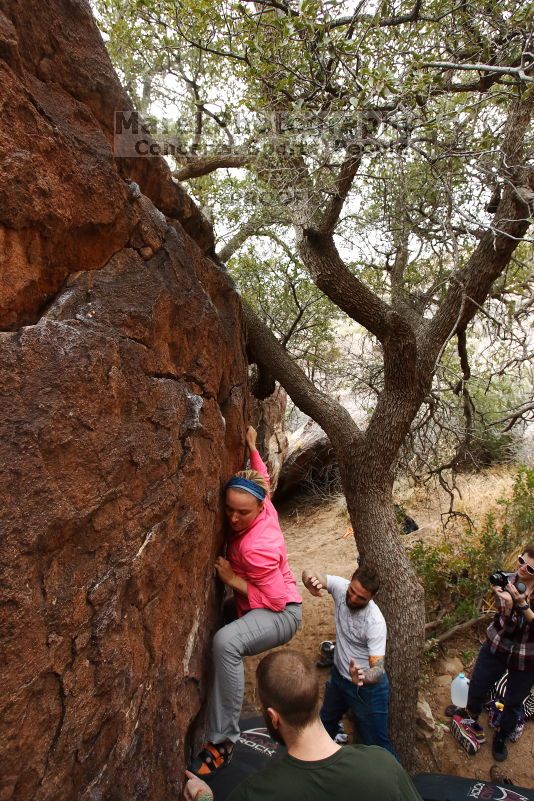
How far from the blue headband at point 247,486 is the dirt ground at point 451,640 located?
222 cm

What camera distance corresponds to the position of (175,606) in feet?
8.42

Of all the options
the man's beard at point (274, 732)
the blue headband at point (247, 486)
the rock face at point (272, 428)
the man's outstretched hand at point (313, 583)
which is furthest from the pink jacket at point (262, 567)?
the rock face at point (272, 428)

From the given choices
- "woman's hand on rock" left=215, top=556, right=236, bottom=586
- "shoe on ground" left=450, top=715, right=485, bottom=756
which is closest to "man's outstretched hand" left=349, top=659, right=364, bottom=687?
"woman's hand on rock" left=215, top=556, right=236, bottom=586

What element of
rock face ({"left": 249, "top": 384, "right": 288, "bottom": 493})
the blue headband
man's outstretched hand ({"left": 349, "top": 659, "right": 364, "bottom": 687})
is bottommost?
man's outstretched hand ({"left": 349, "top": 659, "right": 364, "bottom": 687})

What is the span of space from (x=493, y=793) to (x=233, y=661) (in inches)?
64.7

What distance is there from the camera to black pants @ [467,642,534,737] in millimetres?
3754

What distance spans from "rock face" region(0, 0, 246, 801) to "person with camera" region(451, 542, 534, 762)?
2256 millimetres

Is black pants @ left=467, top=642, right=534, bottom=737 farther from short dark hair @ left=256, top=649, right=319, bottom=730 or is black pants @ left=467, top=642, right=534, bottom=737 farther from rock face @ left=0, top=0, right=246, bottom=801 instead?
short dark hair @ left=256, top=649, right=319, bottom=730

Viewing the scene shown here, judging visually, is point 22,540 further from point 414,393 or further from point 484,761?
point 484,761

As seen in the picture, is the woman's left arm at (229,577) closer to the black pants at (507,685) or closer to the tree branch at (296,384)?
the black pants at (507,685)

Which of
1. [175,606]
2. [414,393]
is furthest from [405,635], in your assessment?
[175,606]

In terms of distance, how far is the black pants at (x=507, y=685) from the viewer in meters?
3.75

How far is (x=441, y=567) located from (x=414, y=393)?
239 centimetres

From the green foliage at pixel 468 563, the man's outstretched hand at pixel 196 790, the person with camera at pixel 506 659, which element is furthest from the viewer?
the green foliage at pixel 468 563
